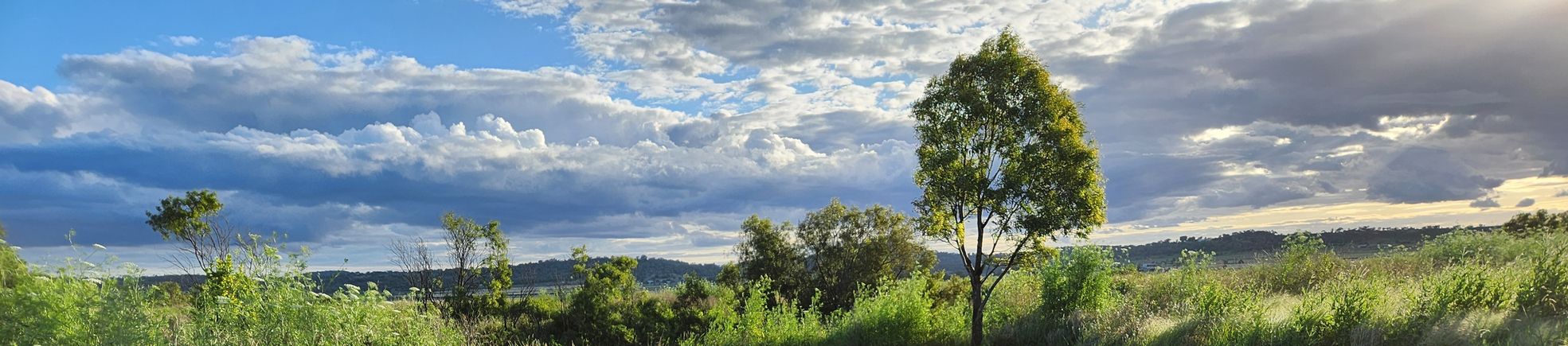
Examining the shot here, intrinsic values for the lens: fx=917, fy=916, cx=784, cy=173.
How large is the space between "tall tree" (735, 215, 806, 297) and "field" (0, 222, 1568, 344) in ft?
18.6

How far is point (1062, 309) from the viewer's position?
15586 mm

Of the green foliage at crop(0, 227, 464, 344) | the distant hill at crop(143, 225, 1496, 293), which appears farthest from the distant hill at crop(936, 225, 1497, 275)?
the green foliage at crop(0, 227, 464, 344)

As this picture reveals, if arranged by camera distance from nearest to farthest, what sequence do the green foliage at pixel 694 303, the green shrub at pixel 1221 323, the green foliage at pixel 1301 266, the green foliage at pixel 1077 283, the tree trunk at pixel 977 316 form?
the green shrub at pixel 1221 323 < the tree trunk at pixel 977 316 < the green foliage at pixel 1077 283 < the green foliage at pixel 1301 266 < the green foliage at pixel 694 303

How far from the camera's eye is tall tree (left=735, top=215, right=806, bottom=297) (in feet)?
85.6

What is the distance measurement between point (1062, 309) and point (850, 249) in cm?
1106

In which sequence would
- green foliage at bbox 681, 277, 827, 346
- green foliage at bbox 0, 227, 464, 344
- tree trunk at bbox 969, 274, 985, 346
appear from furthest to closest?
green foliage at bbox 681, 277, 827, 346 < tree trunk at bbox 969, 274, 985, 346 < green foliage at bbox 0, 227, 464, 344

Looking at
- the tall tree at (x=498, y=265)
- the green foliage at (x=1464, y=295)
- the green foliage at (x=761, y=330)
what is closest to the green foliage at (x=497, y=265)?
the tall tree at (x=498, y=265)

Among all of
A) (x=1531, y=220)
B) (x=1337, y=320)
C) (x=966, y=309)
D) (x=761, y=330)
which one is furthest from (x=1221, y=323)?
(x=1531, y=220)

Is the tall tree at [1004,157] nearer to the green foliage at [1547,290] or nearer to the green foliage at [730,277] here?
the green foliage at [1547,290]

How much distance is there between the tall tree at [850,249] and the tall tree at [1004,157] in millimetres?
11138

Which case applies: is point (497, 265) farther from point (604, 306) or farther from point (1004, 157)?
point (1004, 157)

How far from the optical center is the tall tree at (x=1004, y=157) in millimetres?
14164

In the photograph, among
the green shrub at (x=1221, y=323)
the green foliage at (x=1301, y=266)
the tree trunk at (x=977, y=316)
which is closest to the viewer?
the green shrub at (x=1221, y=323)

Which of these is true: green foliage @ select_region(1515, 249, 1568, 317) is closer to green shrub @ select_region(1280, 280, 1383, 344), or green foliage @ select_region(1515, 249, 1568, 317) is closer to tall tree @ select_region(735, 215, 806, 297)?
green shrub @ select_region(1280, 280, 1383, 344)
